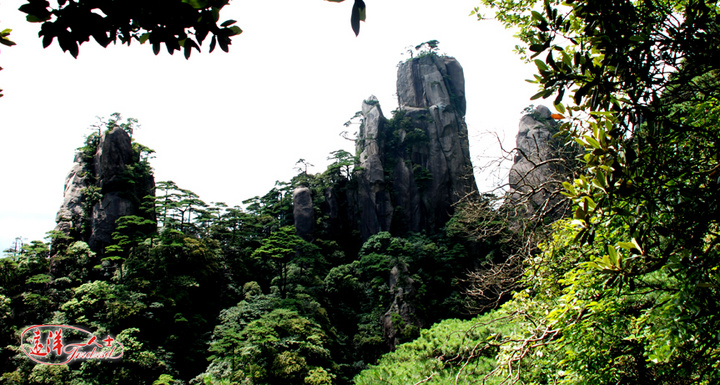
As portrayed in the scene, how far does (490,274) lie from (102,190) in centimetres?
1540

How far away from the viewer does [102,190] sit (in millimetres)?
14008

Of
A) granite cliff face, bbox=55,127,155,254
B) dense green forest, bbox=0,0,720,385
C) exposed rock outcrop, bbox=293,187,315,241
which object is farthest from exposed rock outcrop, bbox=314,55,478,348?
granite cliff face, bbox=55,127,155,254

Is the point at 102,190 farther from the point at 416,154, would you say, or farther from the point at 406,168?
the point at 416,154

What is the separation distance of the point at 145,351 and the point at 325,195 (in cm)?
A: 1199

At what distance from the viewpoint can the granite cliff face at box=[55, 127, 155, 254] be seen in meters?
13.5

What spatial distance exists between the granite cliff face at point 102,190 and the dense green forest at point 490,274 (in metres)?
0.37

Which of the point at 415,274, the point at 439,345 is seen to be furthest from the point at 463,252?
the point at 439,345

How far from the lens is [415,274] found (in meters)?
15.4

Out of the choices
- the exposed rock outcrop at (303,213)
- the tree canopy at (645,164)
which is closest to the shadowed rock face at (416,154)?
the exposed rock outcrop at (303,213)

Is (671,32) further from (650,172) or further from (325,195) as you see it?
(325,195)

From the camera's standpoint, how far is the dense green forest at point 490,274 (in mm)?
1452

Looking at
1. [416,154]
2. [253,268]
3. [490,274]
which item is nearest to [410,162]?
[416,154]

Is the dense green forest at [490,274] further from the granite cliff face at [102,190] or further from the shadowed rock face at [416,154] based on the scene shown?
the shadowed rock face at [416,154]

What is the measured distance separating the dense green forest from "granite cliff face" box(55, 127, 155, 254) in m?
0.37
